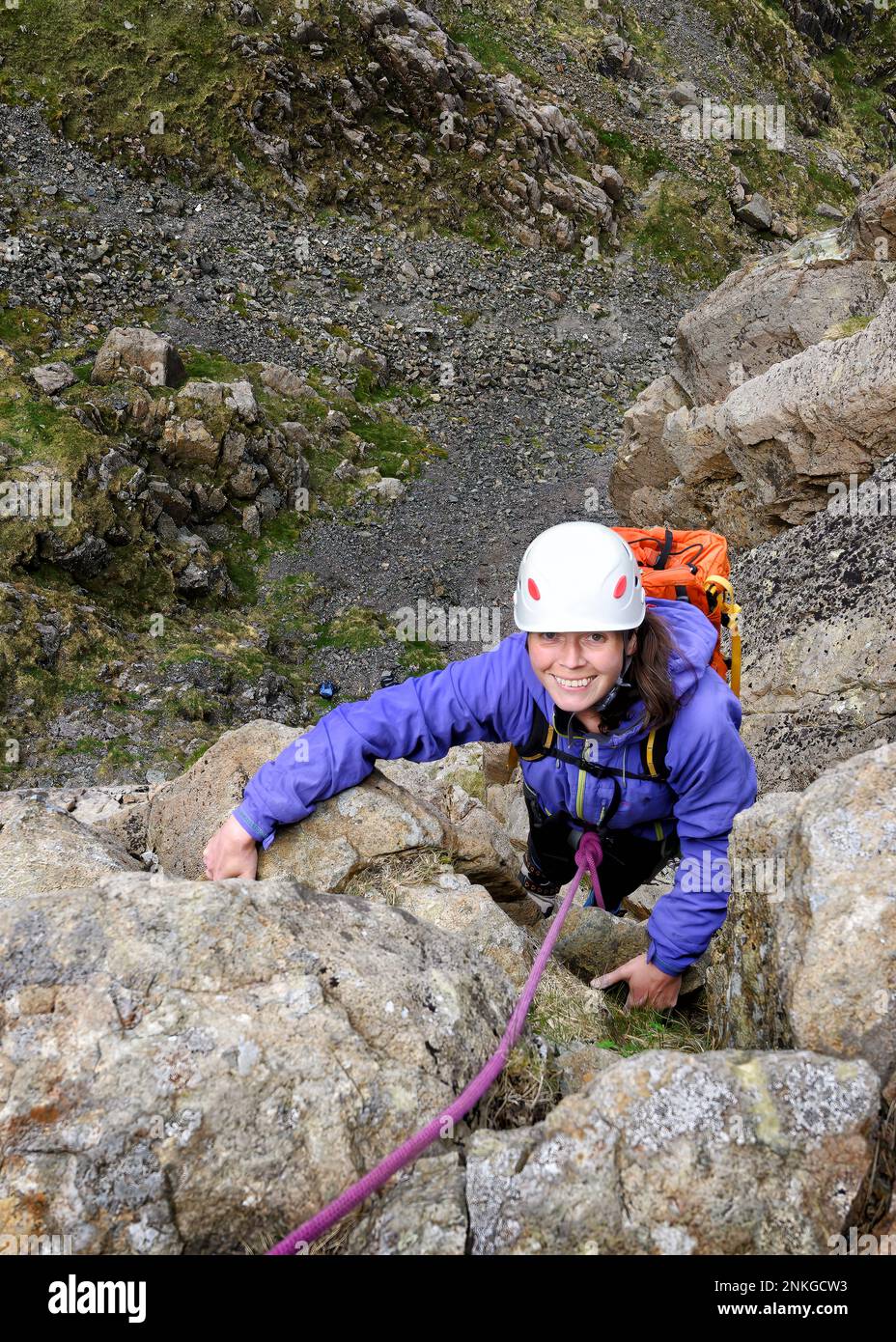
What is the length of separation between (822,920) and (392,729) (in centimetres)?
302

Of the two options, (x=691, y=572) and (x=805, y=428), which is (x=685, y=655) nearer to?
(x=691, y=572)

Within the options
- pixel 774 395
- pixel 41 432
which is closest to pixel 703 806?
pixel 774 395

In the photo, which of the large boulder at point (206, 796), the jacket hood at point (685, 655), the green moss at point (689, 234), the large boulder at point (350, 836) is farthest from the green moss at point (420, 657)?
the green moss at point (689, 234)

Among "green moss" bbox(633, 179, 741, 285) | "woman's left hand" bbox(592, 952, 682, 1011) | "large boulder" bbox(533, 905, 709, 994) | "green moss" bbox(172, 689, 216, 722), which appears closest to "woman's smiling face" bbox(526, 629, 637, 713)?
"woman's left hand" bbox(592, 952, 682, 1011)

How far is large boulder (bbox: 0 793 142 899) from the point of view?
632 centimetres

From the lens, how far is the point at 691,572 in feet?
25.7

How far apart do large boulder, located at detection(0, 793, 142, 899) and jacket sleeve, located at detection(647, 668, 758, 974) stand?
4.36 metres

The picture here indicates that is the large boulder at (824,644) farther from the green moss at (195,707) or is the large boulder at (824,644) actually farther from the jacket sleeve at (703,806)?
the green moss at (195,707)

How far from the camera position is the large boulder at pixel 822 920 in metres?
4.12

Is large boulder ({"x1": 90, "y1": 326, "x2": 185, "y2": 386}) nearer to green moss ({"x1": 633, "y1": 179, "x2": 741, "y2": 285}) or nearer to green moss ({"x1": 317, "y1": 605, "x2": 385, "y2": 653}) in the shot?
green moss ({"x1": 317, "y1": 605, "x2": 385, "y2": 653})

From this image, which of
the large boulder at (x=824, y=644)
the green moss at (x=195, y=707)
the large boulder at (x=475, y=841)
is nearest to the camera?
the large boulder at (x=475, y=841)

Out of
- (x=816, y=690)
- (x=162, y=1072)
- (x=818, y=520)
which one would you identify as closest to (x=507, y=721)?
(x=162, y=1072)

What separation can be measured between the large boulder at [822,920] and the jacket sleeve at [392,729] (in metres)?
1.90
